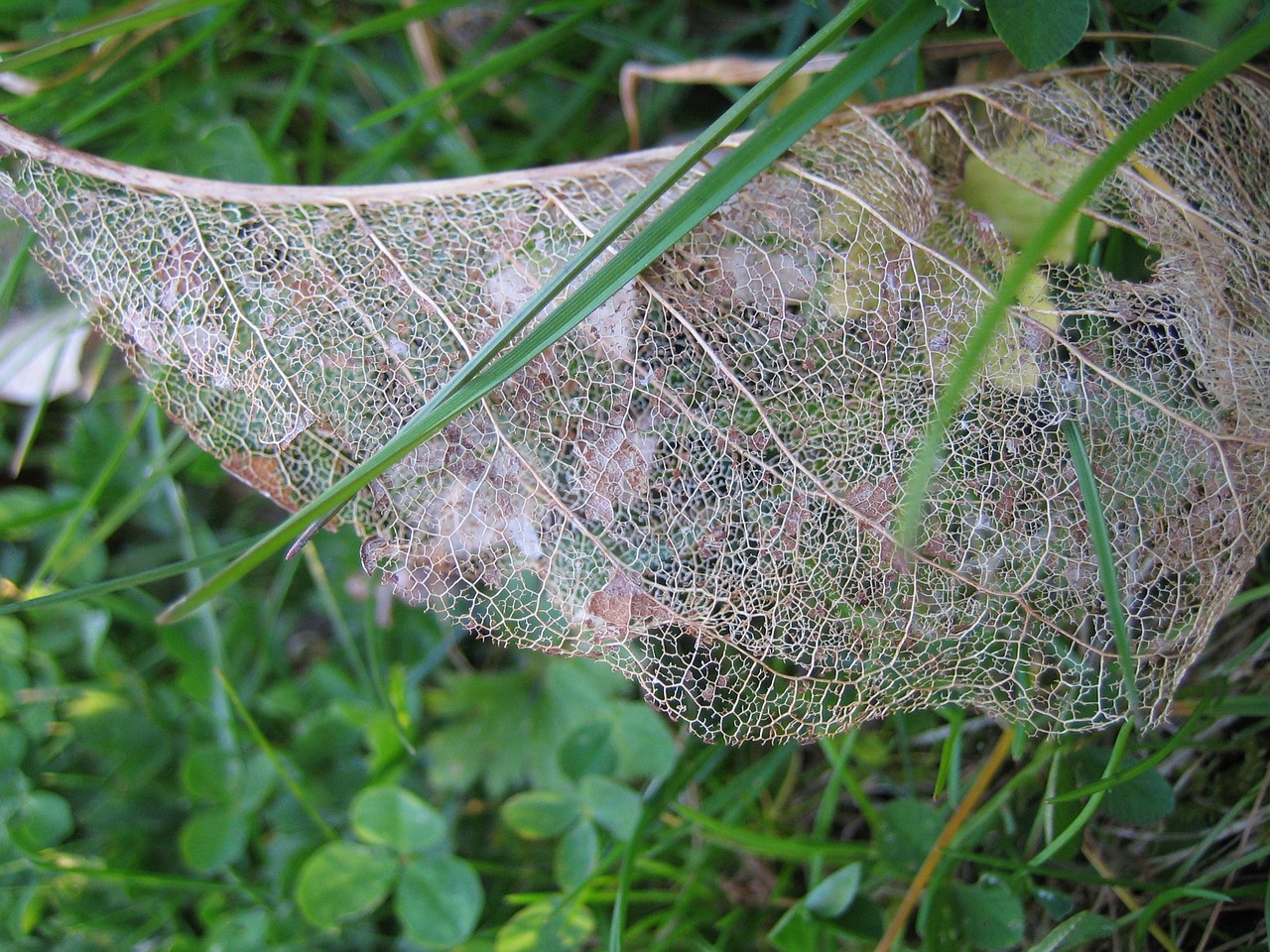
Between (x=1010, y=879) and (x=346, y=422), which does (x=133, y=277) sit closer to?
(x=346, y=422)

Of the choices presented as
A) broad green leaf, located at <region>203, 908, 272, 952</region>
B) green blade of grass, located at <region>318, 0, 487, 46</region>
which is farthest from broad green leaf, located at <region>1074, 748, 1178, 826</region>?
green blade of grass, located at <region>318, 0, 487, 46</region>

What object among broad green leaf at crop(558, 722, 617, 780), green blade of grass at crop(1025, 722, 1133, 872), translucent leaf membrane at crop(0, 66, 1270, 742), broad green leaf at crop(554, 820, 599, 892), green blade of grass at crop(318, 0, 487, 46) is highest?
green blade of grass at crop(318, 0, 487, 46)

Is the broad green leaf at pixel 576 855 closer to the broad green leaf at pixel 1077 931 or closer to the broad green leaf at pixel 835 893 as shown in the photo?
the broad green leaf at pixel 835 893

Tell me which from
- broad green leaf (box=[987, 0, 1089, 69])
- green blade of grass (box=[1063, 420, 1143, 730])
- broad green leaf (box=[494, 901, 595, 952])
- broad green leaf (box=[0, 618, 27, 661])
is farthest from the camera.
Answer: broad green leaf (box=[0, 618, 27, 661])

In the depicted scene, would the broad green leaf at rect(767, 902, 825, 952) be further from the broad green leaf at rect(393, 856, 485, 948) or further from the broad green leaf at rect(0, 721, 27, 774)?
the broad green leaf at rect(0, 721, 27, 774)

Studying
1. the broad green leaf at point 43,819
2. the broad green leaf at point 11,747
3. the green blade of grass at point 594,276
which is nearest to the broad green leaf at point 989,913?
the green blade of grass at point 594,276

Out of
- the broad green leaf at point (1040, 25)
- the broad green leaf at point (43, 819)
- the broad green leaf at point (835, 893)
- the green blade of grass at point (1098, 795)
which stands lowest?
the broad green leaf at point (43, 819)

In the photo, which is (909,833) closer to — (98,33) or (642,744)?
(642,744)

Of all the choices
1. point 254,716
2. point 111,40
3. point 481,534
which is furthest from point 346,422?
point 111,40

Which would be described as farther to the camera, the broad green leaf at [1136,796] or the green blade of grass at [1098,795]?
the broad green leaf at [1136,796]
